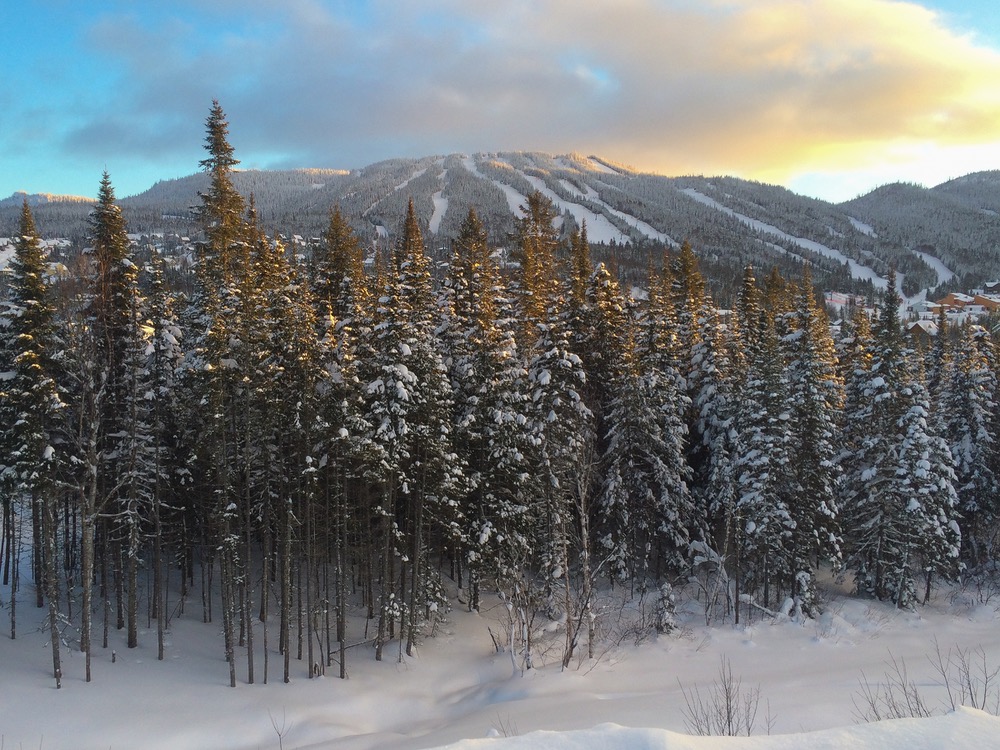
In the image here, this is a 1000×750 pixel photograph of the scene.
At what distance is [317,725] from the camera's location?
19.9 meters

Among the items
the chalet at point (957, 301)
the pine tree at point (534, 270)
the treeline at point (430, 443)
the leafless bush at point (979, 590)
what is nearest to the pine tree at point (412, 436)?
the treeline at point (430, 443)

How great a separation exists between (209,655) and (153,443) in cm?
927

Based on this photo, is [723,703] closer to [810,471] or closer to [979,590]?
[810,471]

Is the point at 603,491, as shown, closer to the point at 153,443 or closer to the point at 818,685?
the point at 818,685

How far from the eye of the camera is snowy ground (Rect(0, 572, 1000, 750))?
17359 millimetres

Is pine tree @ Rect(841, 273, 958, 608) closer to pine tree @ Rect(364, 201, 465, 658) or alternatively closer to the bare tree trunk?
pine tree @ Rect(364, 201, 465, 658)

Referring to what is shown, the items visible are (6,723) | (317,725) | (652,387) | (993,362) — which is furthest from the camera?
(993,362)

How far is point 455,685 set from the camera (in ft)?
77.3

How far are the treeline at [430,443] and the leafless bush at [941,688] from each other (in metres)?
7.97

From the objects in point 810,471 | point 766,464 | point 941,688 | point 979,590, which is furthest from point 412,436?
point 979,590

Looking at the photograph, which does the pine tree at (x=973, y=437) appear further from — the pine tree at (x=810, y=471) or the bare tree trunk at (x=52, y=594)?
the bare tree trunk at (x=52, y=594)

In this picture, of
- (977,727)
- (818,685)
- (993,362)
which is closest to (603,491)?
(818,685)

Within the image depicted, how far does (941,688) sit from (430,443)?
58.1 feet

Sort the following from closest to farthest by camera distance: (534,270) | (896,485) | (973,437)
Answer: (896,485), (534,270), (973,437)
